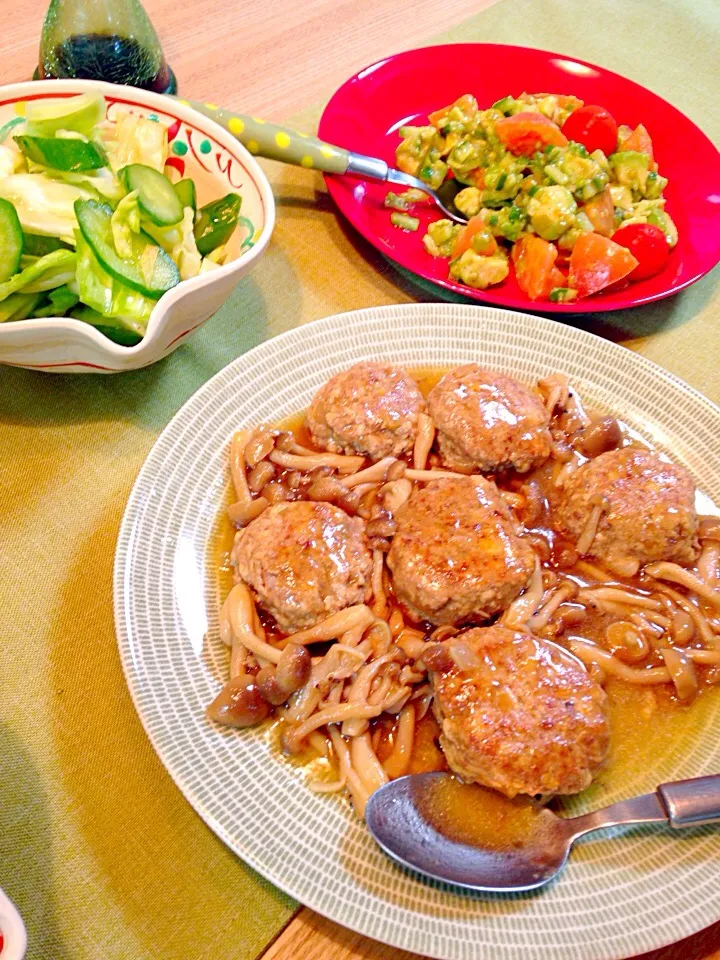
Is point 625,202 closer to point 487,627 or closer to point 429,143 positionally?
point 429,143

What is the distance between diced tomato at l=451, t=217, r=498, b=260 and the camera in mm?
2984

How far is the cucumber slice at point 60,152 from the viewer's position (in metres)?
2.40

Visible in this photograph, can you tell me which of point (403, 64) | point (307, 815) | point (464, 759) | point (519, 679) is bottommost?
point (307, 815)

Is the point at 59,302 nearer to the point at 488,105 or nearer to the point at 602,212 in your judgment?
the point at 602,212

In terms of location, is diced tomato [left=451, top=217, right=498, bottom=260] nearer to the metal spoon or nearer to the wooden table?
the wooden table

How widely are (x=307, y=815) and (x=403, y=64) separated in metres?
3.48

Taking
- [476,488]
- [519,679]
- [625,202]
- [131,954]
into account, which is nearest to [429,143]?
[625,202]

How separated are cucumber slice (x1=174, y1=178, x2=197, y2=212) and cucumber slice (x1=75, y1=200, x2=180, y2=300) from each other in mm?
270

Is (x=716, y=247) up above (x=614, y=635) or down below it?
above

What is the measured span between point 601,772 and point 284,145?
2606mm

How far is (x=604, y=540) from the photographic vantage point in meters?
2.29

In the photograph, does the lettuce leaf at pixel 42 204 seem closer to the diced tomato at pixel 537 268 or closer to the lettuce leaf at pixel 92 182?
the lettuce leaf at pixel 92 182

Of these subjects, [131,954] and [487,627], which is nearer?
[131,954]

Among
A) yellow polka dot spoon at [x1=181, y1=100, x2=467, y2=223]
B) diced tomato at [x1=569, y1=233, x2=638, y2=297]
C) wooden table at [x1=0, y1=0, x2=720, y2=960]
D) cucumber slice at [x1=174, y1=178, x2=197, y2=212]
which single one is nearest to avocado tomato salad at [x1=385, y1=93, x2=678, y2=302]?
diced tomato at [x1=569, y1=233, x2=638, y2=297]
